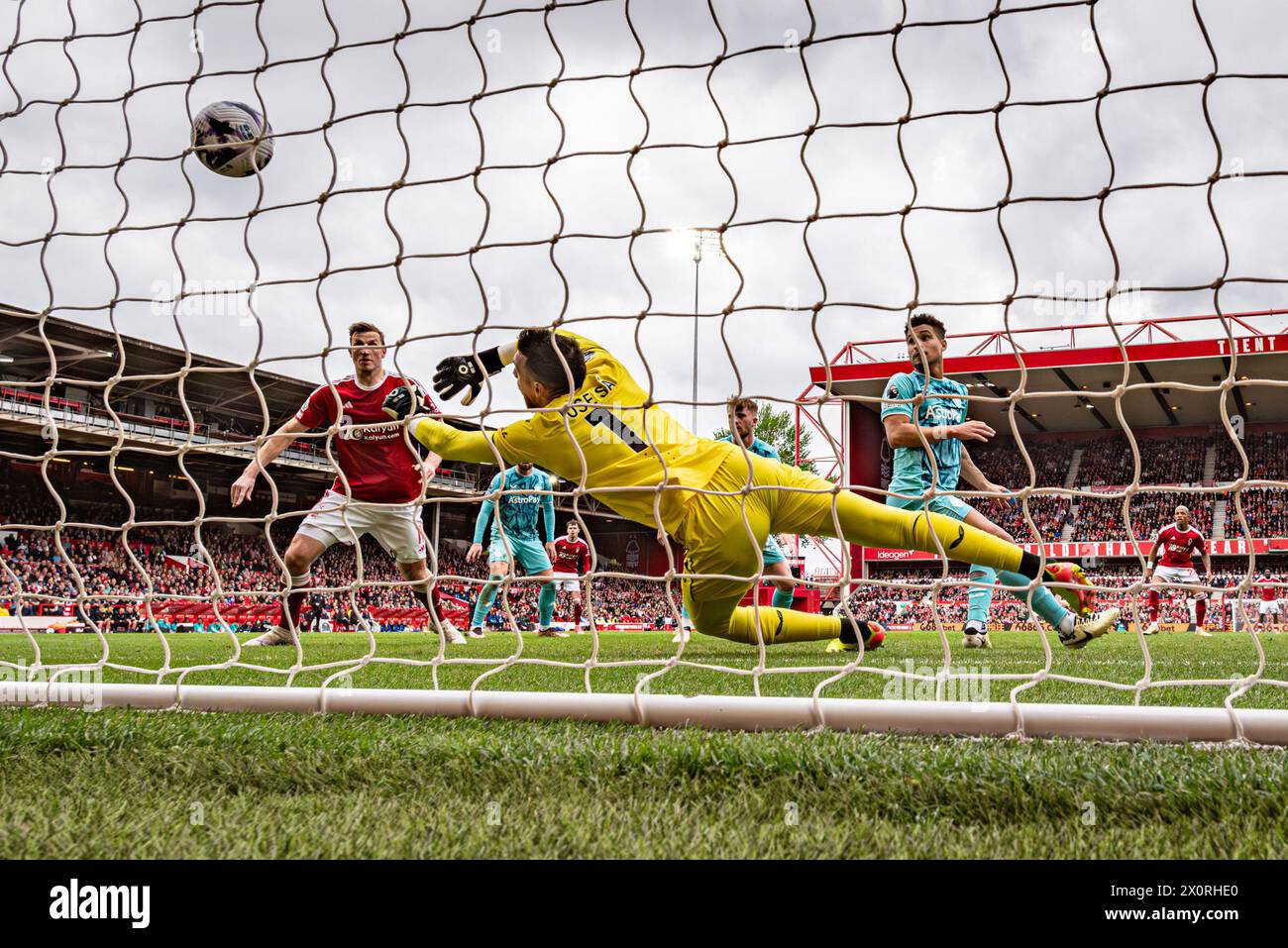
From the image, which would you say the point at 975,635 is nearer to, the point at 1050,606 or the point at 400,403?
the point at 1050,606

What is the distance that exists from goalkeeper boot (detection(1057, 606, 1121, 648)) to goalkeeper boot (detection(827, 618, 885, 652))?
3.19 feet

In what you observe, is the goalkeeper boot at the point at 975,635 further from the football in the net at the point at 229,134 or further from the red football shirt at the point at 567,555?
the red football shirt at the point at 567,555

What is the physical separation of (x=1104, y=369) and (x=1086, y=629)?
16475 millimetres

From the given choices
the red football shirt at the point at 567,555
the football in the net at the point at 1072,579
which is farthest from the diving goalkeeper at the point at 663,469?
the red football shirt at the point at 567,555

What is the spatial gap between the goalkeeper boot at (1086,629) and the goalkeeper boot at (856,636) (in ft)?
3.19

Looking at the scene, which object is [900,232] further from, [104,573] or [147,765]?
[104,573]

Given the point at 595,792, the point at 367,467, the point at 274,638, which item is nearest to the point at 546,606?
the point at 274,638

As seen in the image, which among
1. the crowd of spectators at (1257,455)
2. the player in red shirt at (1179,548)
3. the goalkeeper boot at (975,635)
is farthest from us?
the crowd of spectators at (1257,455)

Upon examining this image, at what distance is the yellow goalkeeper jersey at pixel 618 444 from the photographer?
12.1 ft

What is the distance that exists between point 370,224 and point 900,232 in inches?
70.5

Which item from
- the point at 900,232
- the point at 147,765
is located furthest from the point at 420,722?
the point at 900,232

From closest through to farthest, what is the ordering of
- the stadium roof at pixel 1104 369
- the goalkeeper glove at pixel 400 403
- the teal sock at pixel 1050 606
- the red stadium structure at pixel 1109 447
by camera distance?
the goalkeeper glove at pixel 400 403 → the teal sock at pixel 1050 606 → the stadium roof at pixel 1104 369 → the red stadium structure at pixel 1109 447

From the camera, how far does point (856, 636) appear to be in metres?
4.31

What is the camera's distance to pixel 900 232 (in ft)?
8.88
